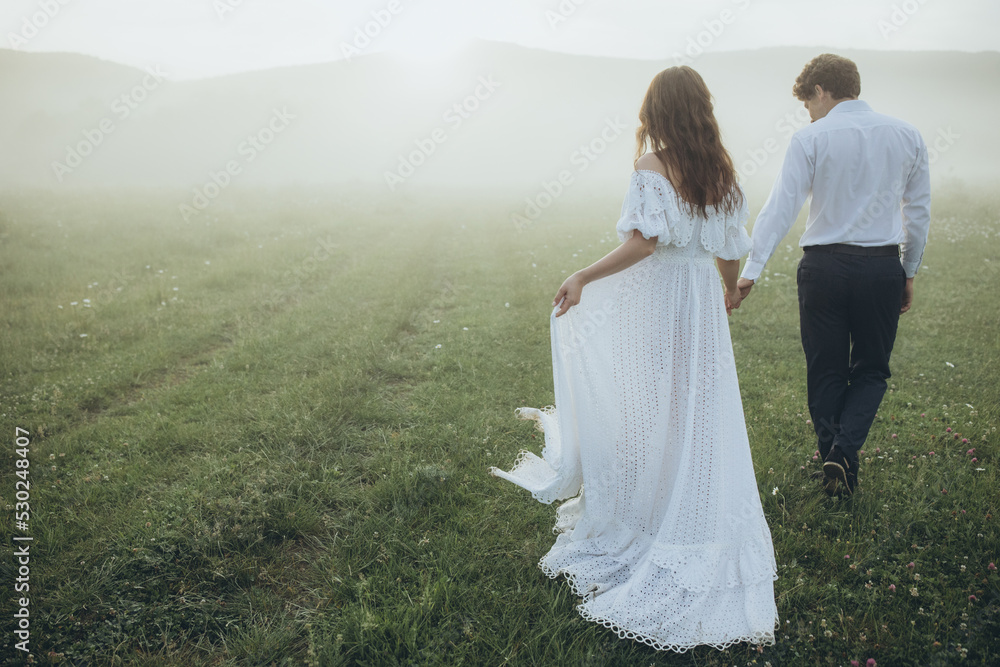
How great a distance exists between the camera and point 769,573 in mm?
2668

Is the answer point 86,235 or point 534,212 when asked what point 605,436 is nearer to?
point 86,235

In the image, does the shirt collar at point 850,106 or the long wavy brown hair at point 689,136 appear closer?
the long wavy brown hair at point 689,136

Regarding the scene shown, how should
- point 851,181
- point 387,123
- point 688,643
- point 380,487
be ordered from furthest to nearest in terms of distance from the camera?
1. point 387,123
2. point 380,487
3. point 851,181
4. point 688,643

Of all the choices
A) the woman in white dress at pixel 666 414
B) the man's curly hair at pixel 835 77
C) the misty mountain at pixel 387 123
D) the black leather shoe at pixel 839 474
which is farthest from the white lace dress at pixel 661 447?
the misty mountain at pixel 387 123

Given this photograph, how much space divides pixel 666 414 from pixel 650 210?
1.12m

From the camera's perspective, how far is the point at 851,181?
3264mm

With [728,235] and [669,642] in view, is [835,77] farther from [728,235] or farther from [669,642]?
[669,642]

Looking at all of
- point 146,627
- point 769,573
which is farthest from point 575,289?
point 146,627

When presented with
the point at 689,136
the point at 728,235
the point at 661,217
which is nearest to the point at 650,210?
the point at 661,217

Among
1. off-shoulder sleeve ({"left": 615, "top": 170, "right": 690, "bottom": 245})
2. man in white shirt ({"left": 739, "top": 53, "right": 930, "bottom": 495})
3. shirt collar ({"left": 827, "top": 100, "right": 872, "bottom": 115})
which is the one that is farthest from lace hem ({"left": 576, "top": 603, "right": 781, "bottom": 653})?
shirt collar ({"left": 827, "top": 100, "right": 872, "bottom": 115})

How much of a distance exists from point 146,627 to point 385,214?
1776 centimetres

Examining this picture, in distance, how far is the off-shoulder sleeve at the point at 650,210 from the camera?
262 centimetres

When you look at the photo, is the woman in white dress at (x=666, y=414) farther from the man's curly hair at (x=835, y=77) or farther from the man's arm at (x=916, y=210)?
the man's arm at (x=916, y=210)

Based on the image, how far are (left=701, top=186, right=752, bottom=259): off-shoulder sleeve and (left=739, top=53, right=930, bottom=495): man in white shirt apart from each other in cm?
35
